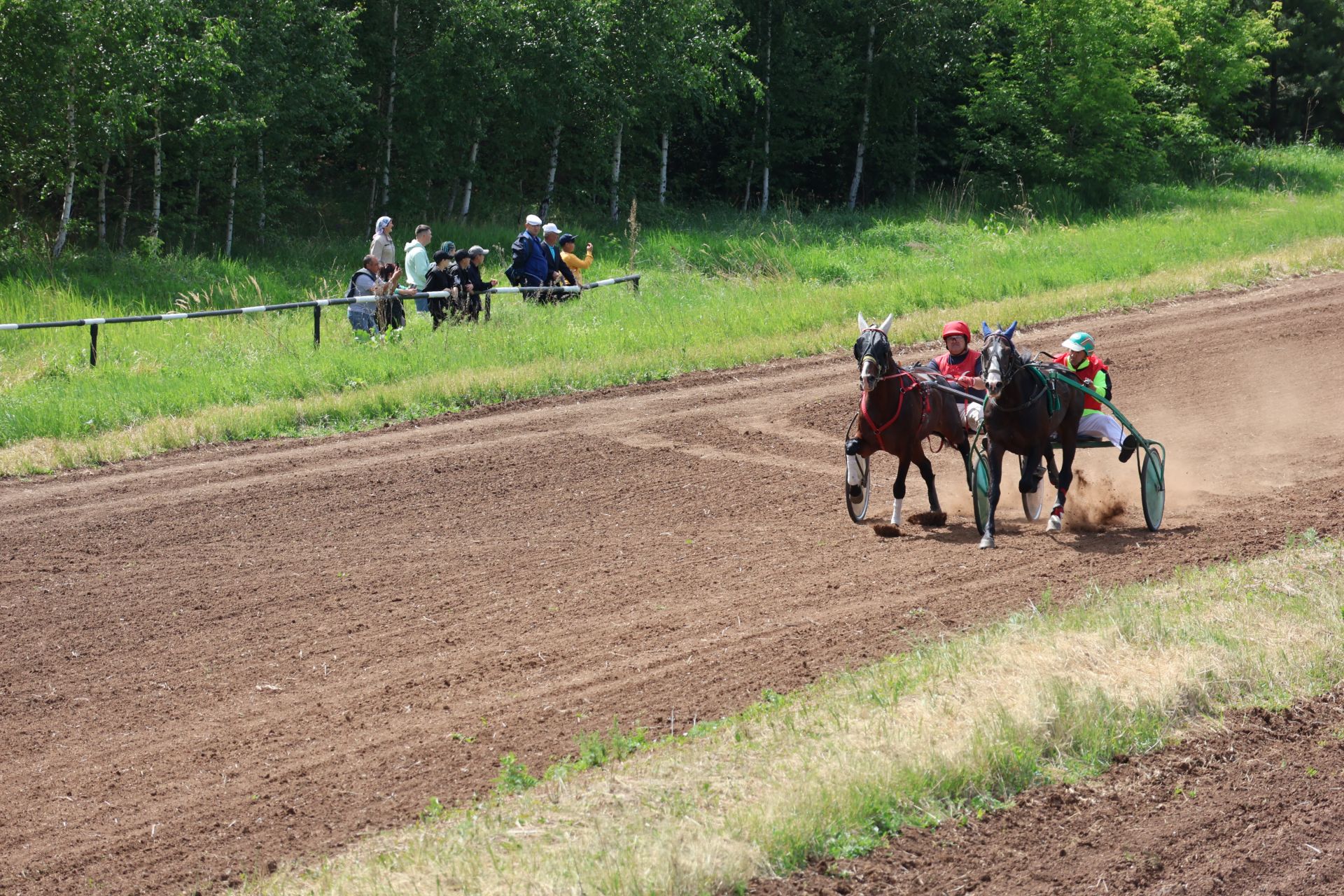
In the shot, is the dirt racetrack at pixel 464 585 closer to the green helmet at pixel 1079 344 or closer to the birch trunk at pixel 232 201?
the green helmet at pixel 1079 344

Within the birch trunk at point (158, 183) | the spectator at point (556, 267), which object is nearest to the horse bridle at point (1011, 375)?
the spectator at point (556, 267)

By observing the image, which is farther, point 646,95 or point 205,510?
point 646,95

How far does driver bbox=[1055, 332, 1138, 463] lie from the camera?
1132 cm

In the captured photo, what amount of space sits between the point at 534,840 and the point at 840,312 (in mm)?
15293

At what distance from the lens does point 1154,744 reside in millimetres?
6566

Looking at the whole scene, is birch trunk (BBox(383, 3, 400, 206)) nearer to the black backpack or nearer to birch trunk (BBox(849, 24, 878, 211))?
the black backpack

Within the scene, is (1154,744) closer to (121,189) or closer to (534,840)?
(534,840)

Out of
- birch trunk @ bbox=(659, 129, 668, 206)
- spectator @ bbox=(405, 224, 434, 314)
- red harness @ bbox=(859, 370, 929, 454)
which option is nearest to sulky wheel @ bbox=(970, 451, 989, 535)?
red harness @ bbox=(859, 370, 929, 454)

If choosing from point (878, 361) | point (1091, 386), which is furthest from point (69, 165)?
point (1091, 386)

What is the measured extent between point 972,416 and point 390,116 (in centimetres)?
1983

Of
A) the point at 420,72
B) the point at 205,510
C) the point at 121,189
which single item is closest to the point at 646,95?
the point at 420,72

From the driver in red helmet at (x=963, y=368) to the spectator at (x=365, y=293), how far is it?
8.79 metres

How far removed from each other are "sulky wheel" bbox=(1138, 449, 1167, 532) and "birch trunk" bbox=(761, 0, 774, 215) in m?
22.6

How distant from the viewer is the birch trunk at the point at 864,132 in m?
34.3
